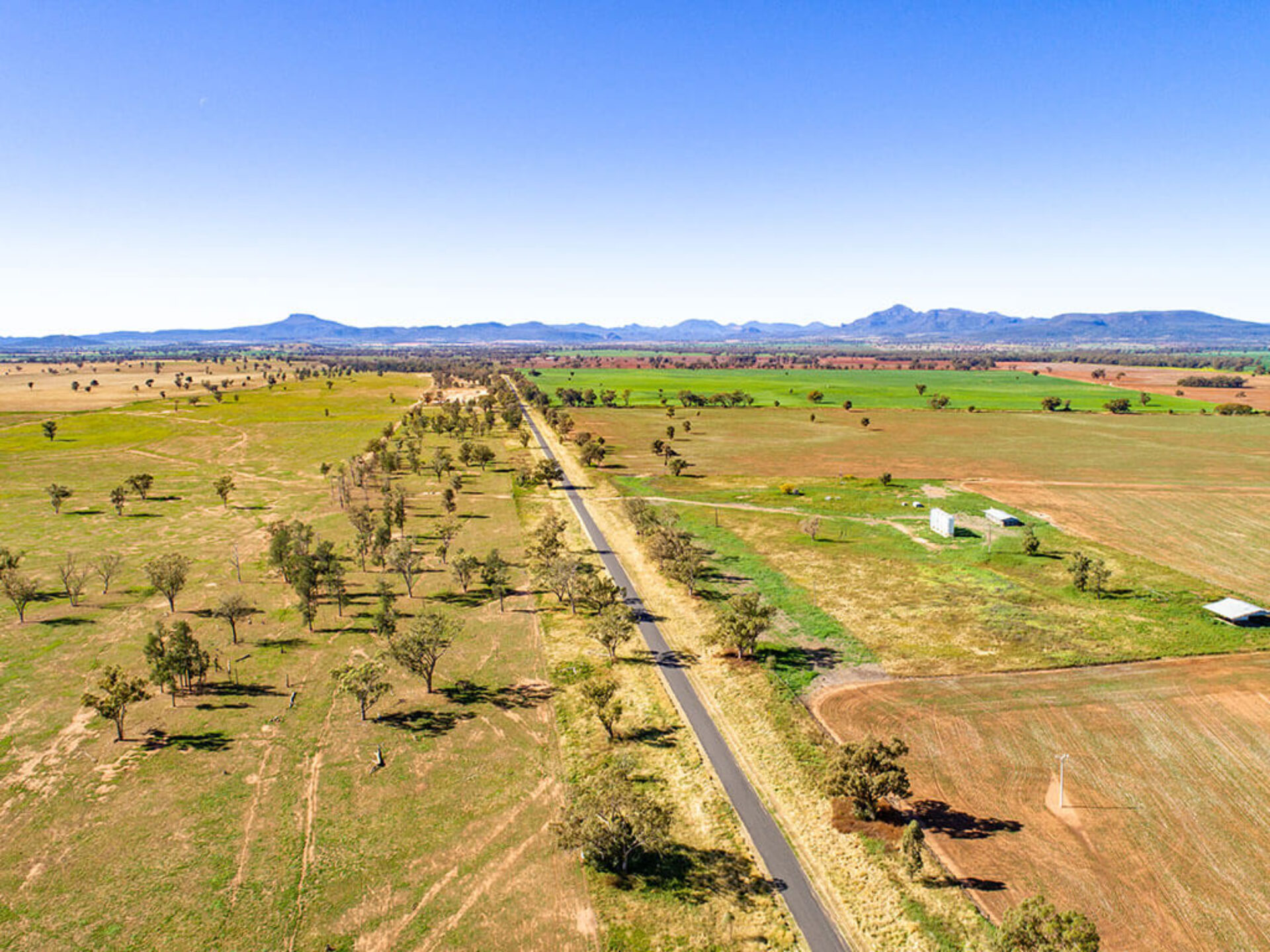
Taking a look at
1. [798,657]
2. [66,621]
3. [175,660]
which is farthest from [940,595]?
[66,621]

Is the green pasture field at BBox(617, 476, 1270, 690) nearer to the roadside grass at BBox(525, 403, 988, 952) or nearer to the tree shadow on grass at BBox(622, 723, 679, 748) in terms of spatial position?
the roadside grass at BBox(525, 403, 988, 952)

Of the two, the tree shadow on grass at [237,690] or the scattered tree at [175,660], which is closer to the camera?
the scattered tree at [175,660]

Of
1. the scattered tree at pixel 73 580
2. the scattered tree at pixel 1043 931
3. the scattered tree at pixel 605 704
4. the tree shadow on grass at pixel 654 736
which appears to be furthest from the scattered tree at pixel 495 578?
the scattered tree at pixel 1043 931

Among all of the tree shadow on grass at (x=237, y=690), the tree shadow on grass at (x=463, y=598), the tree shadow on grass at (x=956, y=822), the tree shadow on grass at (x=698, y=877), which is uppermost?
the tree shadow on grass at (x=463, y=598)

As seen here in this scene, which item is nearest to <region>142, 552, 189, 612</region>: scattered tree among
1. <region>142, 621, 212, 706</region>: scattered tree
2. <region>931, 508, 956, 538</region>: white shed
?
<region>142, 621, 212, 706</region>: scattered tree

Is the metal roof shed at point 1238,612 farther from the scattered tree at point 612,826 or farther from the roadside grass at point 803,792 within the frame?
the scattered tree at point 612,826
